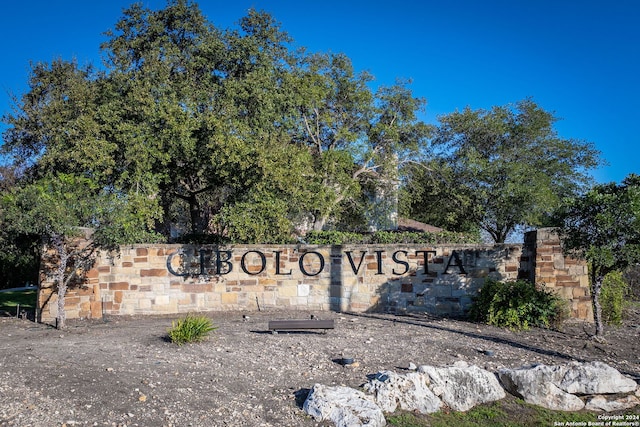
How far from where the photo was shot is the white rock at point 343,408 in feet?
16.9

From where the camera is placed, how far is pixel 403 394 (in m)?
5.80

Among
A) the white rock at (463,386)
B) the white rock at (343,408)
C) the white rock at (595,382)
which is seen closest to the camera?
the white rock at (343,408)

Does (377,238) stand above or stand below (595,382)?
above

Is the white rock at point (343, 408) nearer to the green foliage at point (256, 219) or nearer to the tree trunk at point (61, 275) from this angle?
the tree trunk at point (61, 275)

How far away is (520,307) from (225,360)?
601cm

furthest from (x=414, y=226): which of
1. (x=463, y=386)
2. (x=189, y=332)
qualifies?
(x=463, y=386)

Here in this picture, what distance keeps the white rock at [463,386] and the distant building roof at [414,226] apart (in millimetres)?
18355

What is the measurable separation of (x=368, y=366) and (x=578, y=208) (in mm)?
4800

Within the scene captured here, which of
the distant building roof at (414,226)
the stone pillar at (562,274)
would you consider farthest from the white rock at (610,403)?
the distant building roof at (414,226)

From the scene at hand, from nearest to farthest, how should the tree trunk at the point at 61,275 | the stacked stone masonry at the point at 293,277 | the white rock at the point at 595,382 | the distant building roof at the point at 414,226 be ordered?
the white rock at the point at 595,382
the tree trunk at the point at 61,275
the stacked stone masonry at the point at 293,277
the distant building roof at the point at 414,226

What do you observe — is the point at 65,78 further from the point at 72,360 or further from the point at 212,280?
the point at 72,360

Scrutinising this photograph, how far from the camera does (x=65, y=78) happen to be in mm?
16656

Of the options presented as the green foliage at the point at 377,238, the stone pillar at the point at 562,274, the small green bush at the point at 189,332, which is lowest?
the small green bush at the point at 189,332

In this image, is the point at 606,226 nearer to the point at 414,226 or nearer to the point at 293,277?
the point at 293,277
